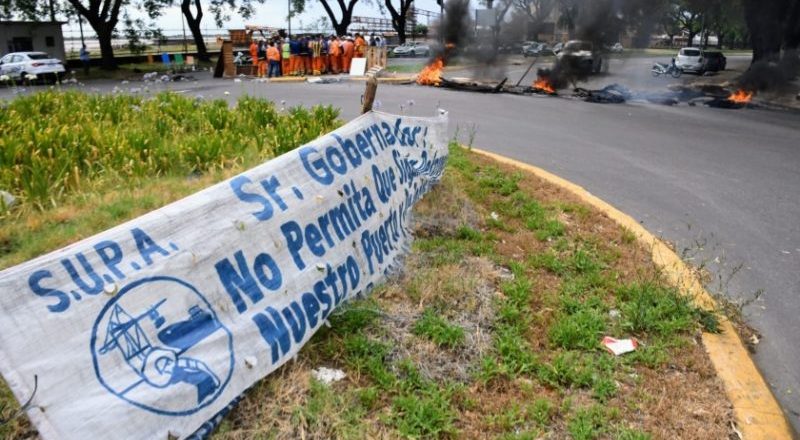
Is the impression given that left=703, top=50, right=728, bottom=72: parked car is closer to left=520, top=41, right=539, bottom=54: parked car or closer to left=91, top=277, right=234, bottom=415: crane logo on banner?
left=520, top=41, right=539, bottom=54: parked car

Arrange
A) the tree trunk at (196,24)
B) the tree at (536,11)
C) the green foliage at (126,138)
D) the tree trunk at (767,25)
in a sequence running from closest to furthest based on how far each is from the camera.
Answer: the green foliage at (126,138)
the tree trunk at (767,25)
the tree at (536,11)
the tree trunk at (196,24)

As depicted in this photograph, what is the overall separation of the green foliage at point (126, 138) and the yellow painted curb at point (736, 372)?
3.37m

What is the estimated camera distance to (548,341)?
141 inches

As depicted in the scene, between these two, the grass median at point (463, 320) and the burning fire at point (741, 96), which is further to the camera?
the burning fire at point (741, 96)

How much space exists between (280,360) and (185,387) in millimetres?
556

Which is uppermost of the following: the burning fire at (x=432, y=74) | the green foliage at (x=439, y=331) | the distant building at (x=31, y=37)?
the distant building at (x=31, y=37)

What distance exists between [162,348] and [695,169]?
7.62 m

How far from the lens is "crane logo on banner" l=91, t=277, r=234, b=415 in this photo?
223cm

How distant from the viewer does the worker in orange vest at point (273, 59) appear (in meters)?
24.1

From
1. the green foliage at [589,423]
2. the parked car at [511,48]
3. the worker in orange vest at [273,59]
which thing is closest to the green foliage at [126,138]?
the green foliage at [589,423]

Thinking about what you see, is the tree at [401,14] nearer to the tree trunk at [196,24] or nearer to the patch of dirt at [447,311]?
the tree trunk at [196,24]

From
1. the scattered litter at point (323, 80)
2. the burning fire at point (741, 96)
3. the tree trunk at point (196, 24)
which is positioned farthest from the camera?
the tree trunk at point (196, 24)

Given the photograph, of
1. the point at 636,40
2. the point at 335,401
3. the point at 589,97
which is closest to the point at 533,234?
the point at 335,401

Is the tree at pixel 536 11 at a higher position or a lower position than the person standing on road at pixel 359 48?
higher
